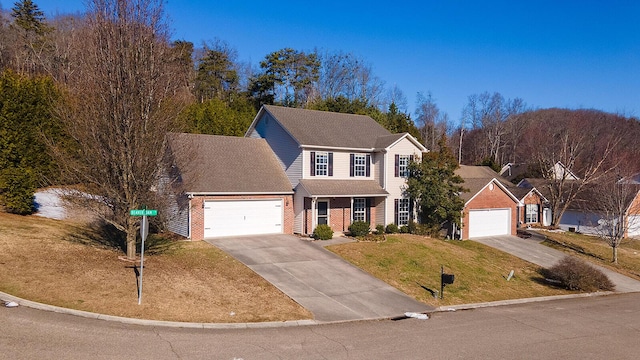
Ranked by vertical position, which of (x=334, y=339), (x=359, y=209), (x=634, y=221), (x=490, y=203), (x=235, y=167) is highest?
(x=235, y=167)

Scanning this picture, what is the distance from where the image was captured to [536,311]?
679 inches

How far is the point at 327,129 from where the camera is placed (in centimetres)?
3045

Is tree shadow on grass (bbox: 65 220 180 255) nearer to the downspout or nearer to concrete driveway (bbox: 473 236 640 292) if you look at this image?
the downspout

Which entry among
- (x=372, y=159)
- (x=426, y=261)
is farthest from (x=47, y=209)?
(x=426, y=261)

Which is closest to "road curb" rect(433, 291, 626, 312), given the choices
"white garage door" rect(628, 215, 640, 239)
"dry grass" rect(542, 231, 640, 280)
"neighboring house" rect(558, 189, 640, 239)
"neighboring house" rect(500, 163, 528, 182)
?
"dry grass" rect(542, 231, 640, 280)

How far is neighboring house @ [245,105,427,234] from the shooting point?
1061 inches

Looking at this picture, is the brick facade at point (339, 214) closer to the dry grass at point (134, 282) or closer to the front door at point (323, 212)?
the front door at point (323, 212)

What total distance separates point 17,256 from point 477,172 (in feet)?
142

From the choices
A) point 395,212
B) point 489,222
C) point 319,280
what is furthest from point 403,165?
point 319,280

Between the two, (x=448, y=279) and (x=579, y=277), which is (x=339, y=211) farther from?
(x=579, y=277)

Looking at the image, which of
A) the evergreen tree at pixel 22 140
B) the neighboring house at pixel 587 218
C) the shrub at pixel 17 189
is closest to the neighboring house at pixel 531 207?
the neighboring house at pixel 587 218

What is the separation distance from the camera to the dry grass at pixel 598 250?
96.3ft

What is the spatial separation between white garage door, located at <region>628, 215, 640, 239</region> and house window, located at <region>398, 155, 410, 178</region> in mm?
26606

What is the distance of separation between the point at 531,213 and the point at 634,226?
10382 mm
